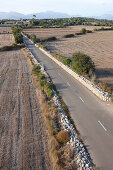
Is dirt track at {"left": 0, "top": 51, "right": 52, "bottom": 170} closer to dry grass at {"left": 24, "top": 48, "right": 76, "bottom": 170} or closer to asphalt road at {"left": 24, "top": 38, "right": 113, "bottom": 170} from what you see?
dry grass at {"left": 24, "top": 48, "right": 76, "bottom": 170}

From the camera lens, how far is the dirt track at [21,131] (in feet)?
32.7

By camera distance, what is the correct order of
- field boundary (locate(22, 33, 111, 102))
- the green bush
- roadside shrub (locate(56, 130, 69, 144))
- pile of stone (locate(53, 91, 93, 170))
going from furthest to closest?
1. the green bush
2. field boundary (locate(22, 33, 111, 102))
3. roadside shrub (locate(56, 130, 69, 144))
4. pile of stone (locate(53, 91, 93, 170))

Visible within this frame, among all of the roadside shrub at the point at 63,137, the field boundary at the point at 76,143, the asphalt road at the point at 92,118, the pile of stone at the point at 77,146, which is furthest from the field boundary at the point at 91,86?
the roadside shrub at the point at 63,137

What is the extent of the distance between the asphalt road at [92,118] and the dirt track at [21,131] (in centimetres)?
281

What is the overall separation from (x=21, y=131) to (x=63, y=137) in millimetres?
3321

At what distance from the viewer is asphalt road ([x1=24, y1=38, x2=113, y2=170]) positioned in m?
10.1

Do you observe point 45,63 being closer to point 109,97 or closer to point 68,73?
point 68,73

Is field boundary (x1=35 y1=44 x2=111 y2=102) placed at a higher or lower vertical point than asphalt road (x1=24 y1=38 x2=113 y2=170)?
higher

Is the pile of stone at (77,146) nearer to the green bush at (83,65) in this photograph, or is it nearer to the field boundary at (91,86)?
the field boundary at (91,86)

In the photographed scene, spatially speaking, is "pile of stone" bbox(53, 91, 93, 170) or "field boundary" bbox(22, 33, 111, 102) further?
"field boundary" bbox(22, 33, 111, 102)

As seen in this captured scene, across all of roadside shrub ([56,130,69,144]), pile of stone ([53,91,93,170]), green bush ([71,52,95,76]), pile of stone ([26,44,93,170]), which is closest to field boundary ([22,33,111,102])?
green bush ([71,52,95,76])

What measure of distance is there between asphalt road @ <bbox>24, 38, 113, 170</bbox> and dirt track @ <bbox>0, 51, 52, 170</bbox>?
281 centimetres

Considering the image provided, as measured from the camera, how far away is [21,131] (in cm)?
1255

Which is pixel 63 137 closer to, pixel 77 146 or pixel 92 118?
pixel 77 146
